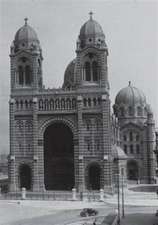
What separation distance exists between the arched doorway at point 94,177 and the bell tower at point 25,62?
42.4ft

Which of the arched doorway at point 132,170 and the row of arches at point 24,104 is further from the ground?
the row of arches at point 24,104

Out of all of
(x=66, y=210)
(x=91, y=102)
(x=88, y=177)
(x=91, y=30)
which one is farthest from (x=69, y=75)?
(x=66, y=210)

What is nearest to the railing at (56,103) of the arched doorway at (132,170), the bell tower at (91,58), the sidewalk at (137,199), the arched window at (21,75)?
the bell tower at (91,58)

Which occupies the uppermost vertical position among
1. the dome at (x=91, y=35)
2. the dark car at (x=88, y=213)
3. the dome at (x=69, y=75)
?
the dome at (x=91, y=35)

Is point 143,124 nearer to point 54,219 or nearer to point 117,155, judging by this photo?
point 117,155

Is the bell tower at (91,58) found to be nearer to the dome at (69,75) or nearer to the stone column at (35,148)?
the stone column at (35,148)

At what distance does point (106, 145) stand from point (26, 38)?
18.2m

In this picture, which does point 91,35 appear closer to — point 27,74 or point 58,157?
point 27,74

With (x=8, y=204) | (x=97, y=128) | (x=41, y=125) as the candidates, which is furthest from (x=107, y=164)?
(x=8, y=204)

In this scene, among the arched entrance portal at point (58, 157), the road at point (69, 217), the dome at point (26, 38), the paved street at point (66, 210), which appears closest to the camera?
the road at point (69, 217)

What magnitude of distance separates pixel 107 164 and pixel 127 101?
31.1 m

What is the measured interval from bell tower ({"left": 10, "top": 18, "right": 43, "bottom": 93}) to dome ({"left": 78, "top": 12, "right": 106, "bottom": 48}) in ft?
21.4

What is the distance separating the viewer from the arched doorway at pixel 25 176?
192ft

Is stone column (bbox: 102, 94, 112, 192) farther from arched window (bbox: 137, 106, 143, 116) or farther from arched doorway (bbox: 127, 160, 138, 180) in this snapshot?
arched window (bbox: 137, 106, 143, 116)
